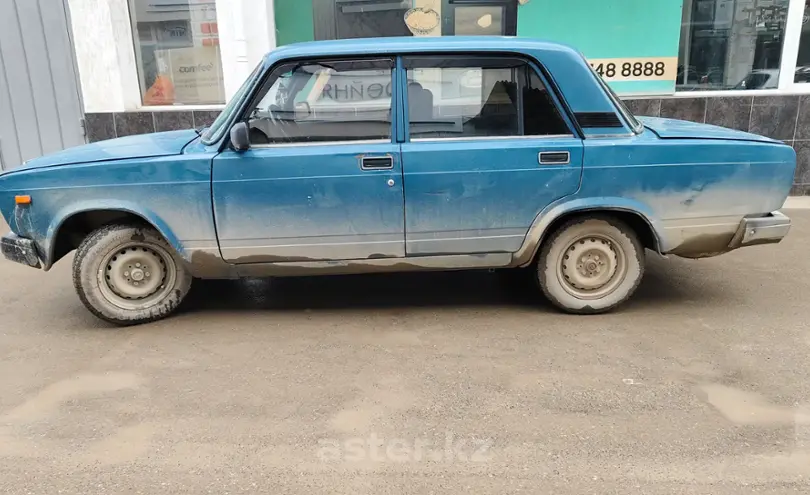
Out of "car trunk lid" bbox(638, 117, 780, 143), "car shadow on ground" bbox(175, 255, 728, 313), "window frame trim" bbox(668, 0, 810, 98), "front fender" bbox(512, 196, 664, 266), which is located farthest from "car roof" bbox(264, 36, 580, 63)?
"window frame trim" bbox(668, 0, 810, 98)

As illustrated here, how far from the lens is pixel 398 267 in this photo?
432 centimetres

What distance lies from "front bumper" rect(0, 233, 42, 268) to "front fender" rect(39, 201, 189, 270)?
7 centimetres

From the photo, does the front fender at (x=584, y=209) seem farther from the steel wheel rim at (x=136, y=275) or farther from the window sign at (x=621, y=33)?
the window sign at (x=621, y=33)

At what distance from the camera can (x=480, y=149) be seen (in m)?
4.07

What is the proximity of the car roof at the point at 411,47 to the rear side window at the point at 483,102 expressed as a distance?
7cm

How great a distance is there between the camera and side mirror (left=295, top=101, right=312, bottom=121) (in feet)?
13.5

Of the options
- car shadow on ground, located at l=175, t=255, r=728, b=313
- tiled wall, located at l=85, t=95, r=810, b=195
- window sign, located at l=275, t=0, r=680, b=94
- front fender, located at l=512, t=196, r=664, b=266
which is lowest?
car shadow on ground, located at l=175, t=255, r=728, b=313

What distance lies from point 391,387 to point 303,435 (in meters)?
0.62

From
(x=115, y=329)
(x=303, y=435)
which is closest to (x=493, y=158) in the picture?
(x=303, y=435)

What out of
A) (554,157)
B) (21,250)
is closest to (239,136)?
(21,250)

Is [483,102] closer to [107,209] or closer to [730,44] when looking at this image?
[107,209]

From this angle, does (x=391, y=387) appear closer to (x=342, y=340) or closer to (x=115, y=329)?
(x=342, y=340)

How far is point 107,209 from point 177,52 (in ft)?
15.8

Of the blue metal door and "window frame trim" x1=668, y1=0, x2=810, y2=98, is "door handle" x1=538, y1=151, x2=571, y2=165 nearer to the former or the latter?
the blue metal door
